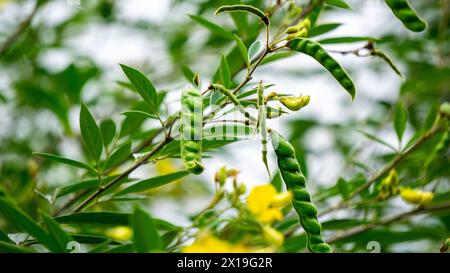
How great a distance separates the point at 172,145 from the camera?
91 centimetres

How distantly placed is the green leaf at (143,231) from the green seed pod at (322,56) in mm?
341

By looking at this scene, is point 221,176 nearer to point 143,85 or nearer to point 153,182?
point 153,182

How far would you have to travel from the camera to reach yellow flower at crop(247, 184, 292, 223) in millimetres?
905

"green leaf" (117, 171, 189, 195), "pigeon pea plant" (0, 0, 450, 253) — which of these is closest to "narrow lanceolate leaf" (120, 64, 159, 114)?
"pigeon pea plant" (0, 0, 450, 253)

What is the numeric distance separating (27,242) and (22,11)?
1072 millimetres

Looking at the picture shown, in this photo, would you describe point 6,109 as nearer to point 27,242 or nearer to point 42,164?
point 42,164

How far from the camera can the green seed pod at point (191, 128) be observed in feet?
2.52

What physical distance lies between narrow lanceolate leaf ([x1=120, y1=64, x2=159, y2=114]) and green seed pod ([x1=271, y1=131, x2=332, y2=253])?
0.21m

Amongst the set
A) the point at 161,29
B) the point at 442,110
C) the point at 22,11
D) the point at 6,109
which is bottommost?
the point at 442,110

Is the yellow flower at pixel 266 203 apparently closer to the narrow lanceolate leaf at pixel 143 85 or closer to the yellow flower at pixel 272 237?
the yellow flower at pixel 272 237

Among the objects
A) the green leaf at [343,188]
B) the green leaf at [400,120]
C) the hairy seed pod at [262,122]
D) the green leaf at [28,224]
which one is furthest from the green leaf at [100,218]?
the green leaf at [400,120]

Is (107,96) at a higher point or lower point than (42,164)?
higher
